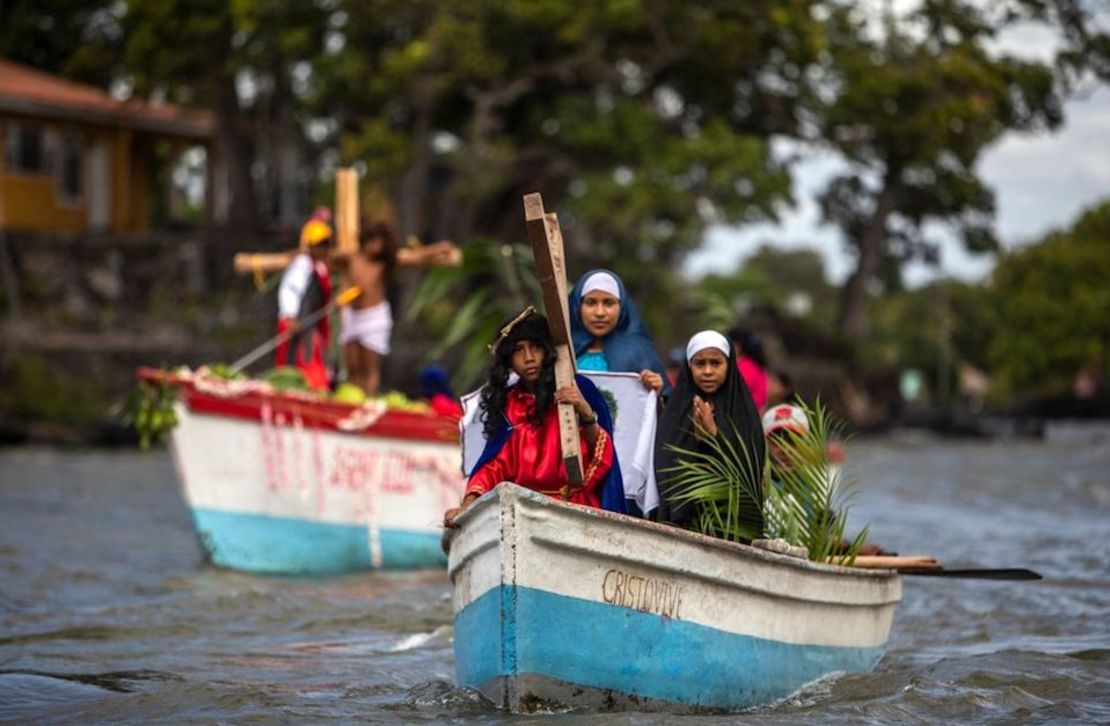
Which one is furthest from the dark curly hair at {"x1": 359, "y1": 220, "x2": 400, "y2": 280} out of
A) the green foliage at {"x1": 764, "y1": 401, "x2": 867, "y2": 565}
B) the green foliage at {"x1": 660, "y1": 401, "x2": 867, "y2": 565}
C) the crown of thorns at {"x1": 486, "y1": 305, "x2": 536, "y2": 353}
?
the crown of thorns at {"x1": 486, "y1": 305, "x2": 536, "y2": 353}

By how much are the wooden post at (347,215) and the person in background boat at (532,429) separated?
22.7 feet

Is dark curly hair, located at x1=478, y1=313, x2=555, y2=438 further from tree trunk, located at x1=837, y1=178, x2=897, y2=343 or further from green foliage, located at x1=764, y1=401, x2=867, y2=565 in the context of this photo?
tree trunk, located at x1=837, y1=178, x2=897, y2=343

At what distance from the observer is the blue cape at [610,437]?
8570 millimetres

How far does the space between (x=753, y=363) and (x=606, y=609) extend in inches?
201

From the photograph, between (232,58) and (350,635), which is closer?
(350,635)

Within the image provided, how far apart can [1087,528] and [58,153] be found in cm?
2717

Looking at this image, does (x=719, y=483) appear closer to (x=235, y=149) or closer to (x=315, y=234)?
(x=315, y=234)

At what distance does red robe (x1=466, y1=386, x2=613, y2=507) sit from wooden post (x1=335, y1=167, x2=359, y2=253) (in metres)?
6.92


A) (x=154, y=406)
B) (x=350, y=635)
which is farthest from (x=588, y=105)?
(x=350, y=635)

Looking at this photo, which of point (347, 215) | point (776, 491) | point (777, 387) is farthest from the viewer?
point (347, 215)

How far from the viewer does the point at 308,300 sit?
1481 centimetres

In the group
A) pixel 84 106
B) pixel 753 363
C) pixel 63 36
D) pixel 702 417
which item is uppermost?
pixel 63 36

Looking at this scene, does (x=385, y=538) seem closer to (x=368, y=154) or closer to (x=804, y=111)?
(x=368, y=154)

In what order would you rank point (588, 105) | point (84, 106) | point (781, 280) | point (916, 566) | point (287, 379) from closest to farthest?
1. point (916, 566)
2. point (287, 379)
3. point (588, 105)
4. point (84, 106)
5. point (781, 280)
